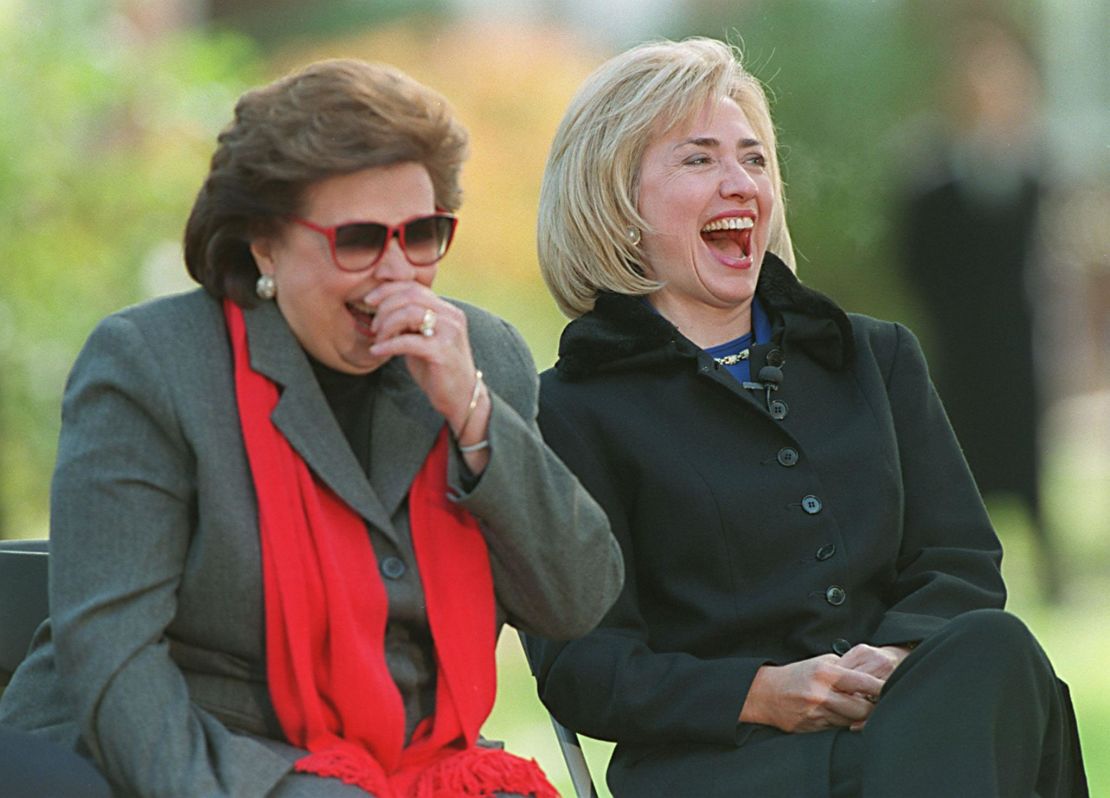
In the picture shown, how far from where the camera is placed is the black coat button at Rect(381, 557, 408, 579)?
9.18ft

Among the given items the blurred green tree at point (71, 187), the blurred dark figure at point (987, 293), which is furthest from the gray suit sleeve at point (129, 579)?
the blurred dark figure at point (987, 293)

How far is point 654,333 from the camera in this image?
345 cm

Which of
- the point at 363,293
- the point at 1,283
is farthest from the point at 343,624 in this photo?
the point at 1,283

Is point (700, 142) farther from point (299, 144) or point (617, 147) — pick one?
point (299, 144)

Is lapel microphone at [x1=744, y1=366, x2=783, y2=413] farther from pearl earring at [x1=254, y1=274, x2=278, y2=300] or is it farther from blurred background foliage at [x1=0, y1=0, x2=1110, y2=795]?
blurred background foliage at [x1=0, y1=0, x2=1110, y2=795]

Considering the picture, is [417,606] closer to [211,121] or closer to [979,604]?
[979,604]

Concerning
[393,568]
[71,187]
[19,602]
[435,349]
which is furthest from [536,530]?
[71,187]

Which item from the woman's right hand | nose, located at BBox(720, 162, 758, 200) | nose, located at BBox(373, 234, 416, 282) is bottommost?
the woman's right hand

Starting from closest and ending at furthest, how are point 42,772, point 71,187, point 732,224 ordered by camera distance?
point 42,772
point 732,224
point 71,187

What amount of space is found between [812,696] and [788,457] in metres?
0.47

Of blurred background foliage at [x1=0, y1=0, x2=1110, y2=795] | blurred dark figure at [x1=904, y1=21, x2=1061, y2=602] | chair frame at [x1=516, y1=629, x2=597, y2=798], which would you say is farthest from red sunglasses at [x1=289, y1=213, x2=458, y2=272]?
blurred dark figure at [x1=904, y1=21, x2=1061, y2=602]

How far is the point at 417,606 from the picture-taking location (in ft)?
9.21

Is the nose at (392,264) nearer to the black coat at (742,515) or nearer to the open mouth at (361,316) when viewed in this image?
the open mouth at (361,316)

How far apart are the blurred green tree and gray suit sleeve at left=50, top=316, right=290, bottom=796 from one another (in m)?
6.07
